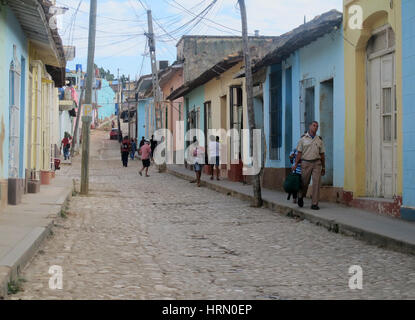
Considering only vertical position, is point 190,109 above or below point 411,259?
above

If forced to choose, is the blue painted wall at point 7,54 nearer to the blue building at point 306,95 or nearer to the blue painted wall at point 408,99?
the blue building at point 306,95

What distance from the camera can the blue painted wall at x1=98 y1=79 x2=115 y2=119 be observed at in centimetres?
9375

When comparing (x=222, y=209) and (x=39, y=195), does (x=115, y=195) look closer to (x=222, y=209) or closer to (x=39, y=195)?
(x=39, y=195)

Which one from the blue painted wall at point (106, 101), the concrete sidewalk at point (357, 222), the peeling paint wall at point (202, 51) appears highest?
the blue painted wall at point (106, 101)

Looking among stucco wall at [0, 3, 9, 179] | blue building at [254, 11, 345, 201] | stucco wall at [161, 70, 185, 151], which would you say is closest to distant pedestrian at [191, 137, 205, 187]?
blue building at [254, 11, 345, 201]

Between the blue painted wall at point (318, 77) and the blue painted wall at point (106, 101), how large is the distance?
3096 inches

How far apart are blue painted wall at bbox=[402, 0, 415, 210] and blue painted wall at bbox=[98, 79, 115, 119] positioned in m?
Result: 84.7

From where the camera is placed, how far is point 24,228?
8297 mm

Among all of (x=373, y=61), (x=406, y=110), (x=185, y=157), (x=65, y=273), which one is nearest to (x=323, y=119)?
(x=373, y=61)

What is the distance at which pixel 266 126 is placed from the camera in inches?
689

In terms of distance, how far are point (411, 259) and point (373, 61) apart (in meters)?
5.06

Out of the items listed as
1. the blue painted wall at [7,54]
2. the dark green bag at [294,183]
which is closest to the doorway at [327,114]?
the dark green bag at [294,183]

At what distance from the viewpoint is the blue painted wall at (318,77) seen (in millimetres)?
12266

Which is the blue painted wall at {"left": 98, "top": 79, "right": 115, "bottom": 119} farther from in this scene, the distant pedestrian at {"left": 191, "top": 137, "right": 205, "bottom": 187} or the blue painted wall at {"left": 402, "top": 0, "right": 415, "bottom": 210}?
the blue painted wall at {"left": 402, "top": 0, "right": 415, "bottom": 210}
